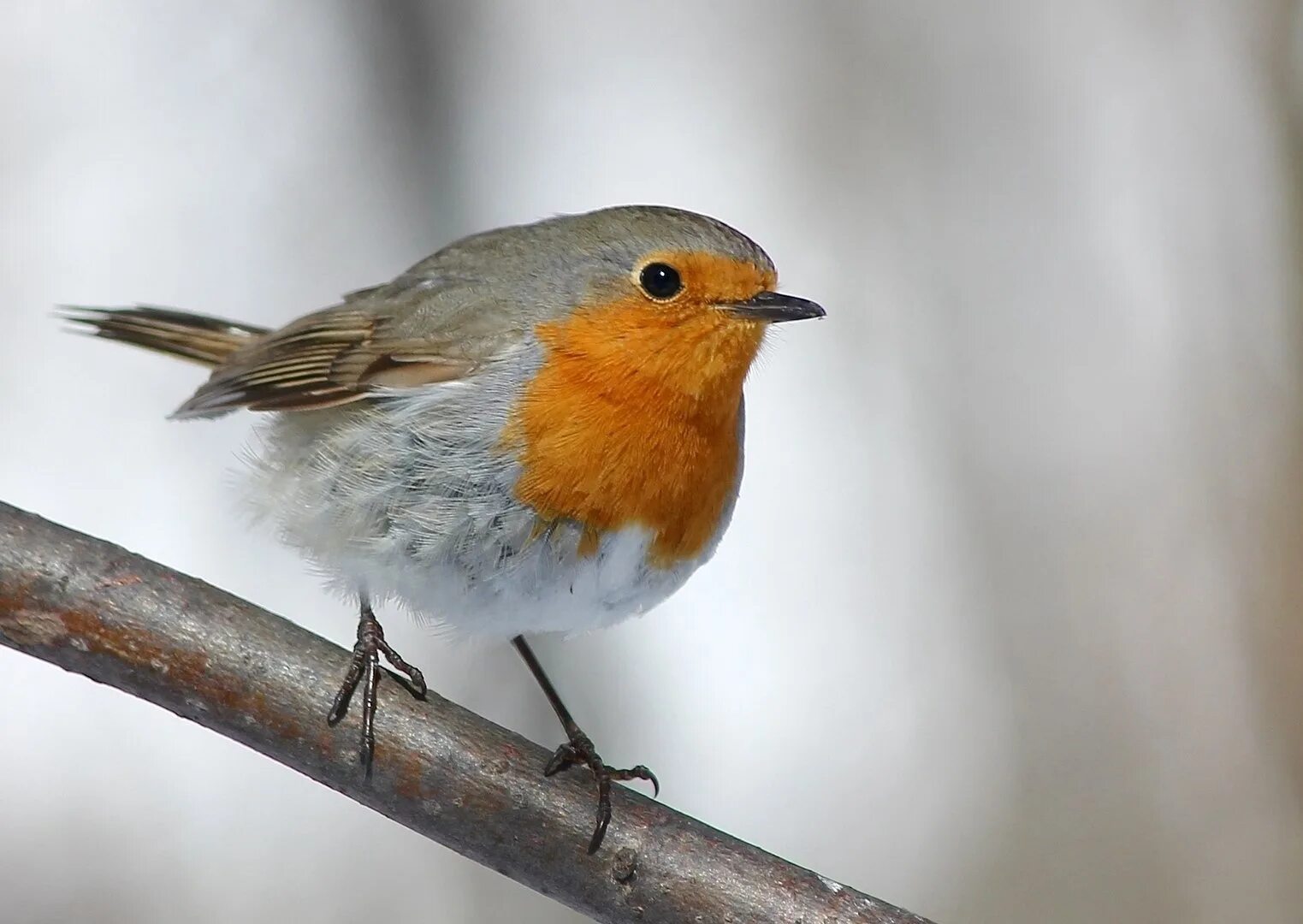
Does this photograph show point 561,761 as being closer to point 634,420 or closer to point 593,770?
point 593,770

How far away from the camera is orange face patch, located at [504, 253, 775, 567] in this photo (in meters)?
2.58

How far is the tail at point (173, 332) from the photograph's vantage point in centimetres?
344

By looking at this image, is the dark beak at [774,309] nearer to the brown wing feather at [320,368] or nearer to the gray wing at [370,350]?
the gray wing at [370,350]

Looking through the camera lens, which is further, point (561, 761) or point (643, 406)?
point (643, 406)

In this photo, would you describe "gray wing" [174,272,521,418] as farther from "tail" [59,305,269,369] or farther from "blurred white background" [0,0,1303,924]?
"blurred white background" [0,0,1303,924]

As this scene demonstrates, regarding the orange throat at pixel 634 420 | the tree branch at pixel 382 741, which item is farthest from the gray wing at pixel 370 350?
the tree branch at pixel 382 741

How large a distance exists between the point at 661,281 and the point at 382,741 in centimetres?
109

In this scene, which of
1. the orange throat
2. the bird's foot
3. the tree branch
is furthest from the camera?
the orange throat

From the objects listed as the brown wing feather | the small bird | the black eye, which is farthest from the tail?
the black eye

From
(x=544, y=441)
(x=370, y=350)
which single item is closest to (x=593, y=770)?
(x=544, y=441)

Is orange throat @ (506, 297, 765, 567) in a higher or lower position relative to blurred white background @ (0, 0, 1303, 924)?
lower

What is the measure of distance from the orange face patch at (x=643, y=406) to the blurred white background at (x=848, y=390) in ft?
8.05

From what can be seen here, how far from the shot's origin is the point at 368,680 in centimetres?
240

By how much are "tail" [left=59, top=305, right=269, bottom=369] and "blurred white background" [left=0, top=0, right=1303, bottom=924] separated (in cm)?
143
